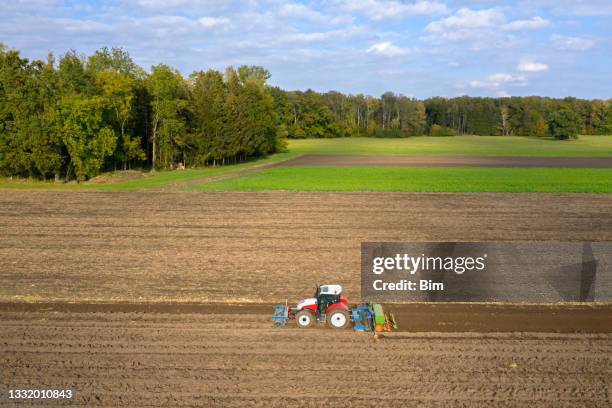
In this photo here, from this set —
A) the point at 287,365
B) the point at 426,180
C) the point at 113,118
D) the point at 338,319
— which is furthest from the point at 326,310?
the point at 113,118

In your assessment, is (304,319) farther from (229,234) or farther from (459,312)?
(229,234)

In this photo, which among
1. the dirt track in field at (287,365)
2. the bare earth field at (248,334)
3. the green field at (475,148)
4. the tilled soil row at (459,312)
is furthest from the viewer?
the green field at (475,148)

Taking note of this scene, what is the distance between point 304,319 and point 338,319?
0.86 m

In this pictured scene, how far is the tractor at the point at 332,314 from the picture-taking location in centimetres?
1339

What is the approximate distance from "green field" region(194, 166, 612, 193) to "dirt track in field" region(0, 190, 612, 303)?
3.93 m

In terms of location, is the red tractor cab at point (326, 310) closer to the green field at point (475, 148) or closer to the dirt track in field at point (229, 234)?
the dirt track in field at point (229, 234)

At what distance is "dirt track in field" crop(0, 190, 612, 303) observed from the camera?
687 inches

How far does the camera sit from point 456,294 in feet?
50.7

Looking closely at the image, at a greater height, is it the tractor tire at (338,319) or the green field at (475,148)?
the green field at (475,148)

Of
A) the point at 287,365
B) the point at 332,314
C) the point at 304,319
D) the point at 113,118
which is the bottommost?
the point at 287,365

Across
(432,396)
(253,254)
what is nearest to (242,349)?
(432,396)

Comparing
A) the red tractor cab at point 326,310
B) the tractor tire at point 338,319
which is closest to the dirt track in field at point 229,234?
the red tractor cab at point 326,310

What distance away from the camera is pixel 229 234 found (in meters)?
26.2

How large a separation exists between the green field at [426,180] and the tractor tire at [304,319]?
Answer: 3121cm
